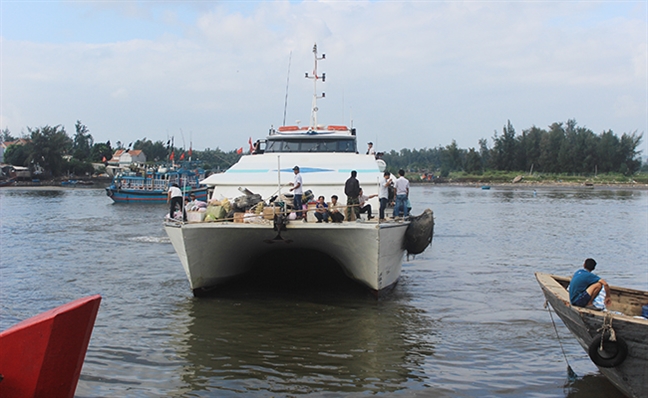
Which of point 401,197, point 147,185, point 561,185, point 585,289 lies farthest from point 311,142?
point 561,185

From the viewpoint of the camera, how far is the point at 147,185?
46656 mm

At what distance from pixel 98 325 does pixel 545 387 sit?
675 centimetres

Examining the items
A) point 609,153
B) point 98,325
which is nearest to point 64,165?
point 609,153

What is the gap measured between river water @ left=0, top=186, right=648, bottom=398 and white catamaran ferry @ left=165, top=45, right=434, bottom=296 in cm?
70

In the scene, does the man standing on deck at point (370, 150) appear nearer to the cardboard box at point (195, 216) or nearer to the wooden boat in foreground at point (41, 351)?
the cardboard box at point (195, 216)

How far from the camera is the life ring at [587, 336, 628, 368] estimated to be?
6535 millimetres

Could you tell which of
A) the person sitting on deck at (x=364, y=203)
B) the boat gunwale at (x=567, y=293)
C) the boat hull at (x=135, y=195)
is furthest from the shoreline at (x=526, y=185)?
the boat gunwale at (x=567, y=293)

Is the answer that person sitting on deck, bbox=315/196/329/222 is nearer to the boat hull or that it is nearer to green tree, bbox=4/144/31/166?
the boat hull

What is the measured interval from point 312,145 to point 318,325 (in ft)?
20.6

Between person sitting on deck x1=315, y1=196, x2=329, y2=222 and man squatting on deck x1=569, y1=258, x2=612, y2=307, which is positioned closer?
man squatting on deck x1=569, y1=258, x2=612, y2=307

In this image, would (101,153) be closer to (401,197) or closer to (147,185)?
(147,185)

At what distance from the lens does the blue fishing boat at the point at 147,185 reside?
4503cm

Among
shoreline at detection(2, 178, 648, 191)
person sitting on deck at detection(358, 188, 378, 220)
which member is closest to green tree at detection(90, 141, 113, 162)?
shoreline at detection(2, 178, 648, 191)

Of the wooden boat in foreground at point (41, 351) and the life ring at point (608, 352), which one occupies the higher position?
the wooden boat in foreground at point (41, 351)
